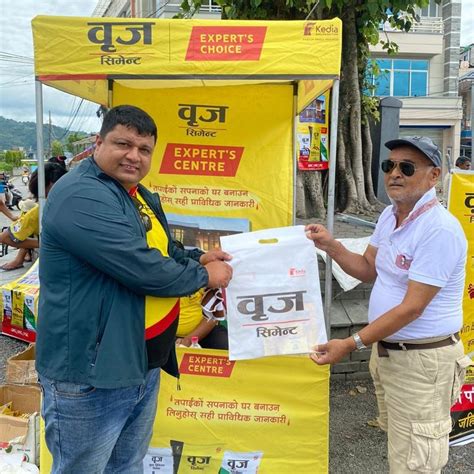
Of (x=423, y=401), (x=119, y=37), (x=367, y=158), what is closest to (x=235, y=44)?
(x=119, y=37)

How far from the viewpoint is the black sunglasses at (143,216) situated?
5.92ft

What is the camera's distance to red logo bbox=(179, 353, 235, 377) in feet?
8.74

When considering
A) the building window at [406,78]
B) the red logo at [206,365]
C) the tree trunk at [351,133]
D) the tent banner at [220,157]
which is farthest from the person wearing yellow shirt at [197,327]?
the building window at [406,78]

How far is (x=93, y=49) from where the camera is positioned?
2225 millimetres

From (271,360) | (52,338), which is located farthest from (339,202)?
(52,338)

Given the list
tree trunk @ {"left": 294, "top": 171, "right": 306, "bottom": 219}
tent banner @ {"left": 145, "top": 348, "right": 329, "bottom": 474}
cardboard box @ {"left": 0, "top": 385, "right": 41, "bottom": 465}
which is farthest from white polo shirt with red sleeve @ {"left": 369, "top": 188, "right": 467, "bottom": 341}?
tree trunk @ {"left": 294, "top": 171, "right": 306, "bottom": 219}

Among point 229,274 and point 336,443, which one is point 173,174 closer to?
point 229,274

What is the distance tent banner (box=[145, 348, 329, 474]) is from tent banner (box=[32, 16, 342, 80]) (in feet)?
4.93

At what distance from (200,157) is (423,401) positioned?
197 centimetres

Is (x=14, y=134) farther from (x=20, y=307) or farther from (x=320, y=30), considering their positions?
(x=320, y=30)

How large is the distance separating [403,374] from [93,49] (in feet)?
6.74

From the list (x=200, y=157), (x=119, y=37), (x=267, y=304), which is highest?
(x=119, y=37)

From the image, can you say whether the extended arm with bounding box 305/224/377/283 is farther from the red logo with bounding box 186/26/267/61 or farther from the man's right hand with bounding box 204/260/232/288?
the red logo with bounding box 186/26/267/61

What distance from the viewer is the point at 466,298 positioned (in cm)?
327
